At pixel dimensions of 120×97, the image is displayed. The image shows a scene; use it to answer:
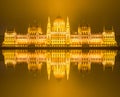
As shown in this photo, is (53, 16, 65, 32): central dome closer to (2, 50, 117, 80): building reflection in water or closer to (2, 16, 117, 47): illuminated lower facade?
(2, 16, 117, 47): illuminated lower facade

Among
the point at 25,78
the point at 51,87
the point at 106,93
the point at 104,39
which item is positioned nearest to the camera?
the point at 106,93

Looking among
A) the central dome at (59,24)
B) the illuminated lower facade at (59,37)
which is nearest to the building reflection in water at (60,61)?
the illuminated lower facade at (59,37)

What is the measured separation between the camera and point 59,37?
68.8 meters

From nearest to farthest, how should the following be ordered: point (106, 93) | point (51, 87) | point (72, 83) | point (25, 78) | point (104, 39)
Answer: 1. point (106, 93)
2. point (51, 87)
3. point (72, 83)
4. point (25, 78)
5. point (104, 39)

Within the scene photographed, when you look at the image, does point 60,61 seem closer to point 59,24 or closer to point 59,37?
point 59,37

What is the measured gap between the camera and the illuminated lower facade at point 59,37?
222ft

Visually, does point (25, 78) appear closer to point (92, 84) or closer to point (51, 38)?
point (92, 84)

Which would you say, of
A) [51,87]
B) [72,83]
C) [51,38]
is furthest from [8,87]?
[51,38]

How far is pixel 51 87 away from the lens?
513 inches

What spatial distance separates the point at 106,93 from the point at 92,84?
1.97 m

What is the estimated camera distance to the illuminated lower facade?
222ft

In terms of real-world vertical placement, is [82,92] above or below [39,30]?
below

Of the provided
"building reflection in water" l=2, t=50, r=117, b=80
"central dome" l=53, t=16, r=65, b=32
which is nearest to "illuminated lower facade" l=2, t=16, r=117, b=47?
"central dome" l=53, t=16, r=65, b=32

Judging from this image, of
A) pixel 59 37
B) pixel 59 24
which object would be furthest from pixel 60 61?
pixel 59 24
